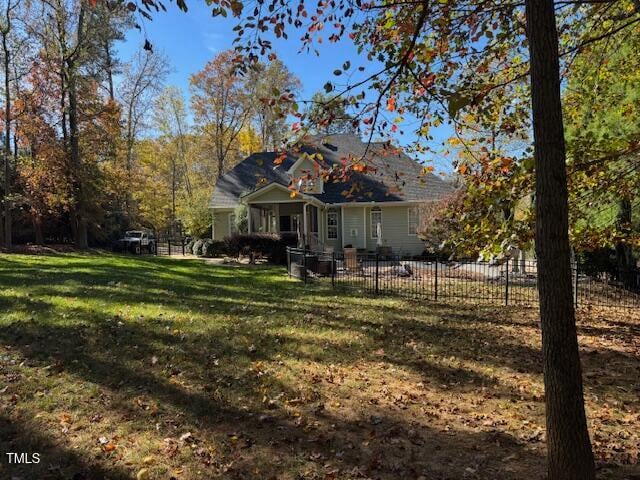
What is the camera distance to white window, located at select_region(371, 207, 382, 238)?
83.6 feet

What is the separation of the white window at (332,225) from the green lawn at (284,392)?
55.7 feet

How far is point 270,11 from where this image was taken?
4273mm

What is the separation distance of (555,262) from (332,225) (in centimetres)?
2328

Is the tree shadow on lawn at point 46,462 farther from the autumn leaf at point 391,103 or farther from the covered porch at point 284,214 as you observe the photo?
the covered porch at point 284,214

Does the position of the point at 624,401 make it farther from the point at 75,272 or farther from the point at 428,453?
the point at 75,272

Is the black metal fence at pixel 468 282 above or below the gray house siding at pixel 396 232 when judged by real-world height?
below

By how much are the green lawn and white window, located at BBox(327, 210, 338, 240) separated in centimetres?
1697

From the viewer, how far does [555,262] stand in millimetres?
2625

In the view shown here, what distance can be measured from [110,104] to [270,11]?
27.5m

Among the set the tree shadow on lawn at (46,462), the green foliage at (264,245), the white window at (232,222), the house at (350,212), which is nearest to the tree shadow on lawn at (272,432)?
the tree shadow on lawn at (46,462)

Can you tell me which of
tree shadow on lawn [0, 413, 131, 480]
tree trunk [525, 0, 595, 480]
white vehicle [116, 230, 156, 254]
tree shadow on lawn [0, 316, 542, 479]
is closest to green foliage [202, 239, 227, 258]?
white vehicle [116, 230, 156, 254]

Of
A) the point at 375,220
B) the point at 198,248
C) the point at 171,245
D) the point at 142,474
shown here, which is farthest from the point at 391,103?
the point at 171,245

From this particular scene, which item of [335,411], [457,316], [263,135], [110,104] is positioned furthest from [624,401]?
[263,135]

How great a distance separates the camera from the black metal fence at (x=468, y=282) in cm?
1112
